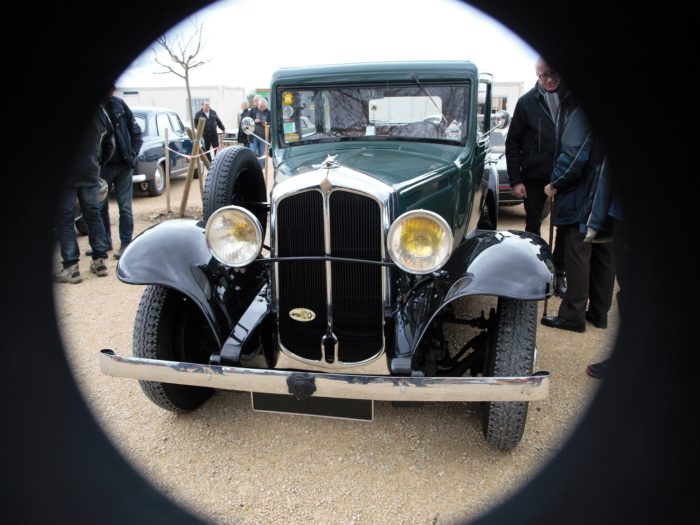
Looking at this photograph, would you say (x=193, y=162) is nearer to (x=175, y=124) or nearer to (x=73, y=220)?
(x=73, y=220)

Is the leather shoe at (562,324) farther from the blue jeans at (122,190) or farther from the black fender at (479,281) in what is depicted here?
the blue jeans at (122,190)

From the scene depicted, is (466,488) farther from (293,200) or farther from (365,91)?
(365,91)

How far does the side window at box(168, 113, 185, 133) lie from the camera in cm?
1040

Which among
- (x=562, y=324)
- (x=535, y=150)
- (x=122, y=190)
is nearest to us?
(x=562, y=324)

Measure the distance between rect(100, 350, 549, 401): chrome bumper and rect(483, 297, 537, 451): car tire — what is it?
26cm

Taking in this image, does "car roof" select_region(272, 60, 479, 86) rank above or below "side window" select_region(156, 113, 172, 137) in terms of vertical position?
above

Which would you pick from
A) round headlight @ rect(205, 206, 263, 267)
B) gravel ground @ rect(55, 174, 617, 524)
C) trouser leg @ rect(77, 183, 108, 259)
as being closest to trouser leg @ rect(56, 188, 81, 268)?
trouser leg @ rect(77, 183, 108, 259)

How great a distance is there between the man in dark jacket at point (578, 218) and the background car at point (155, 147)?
7.36 metres

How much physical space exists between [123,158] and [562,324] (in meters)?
4.85

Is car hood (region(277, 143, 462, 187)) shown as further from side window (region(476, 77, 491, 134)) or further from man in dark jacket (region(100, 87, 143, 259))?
man in dark jacket (region(100, 87, 143, 259))

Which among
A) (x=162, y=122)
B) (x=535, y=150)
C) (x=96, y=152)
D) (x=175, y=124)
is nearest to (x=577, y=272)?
(x=535, y=150)

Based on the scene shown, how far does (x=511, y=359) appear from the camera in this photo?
2299mm

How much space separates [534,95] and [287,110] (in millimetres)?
2187

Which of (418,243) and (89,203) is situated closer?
(418,243)
